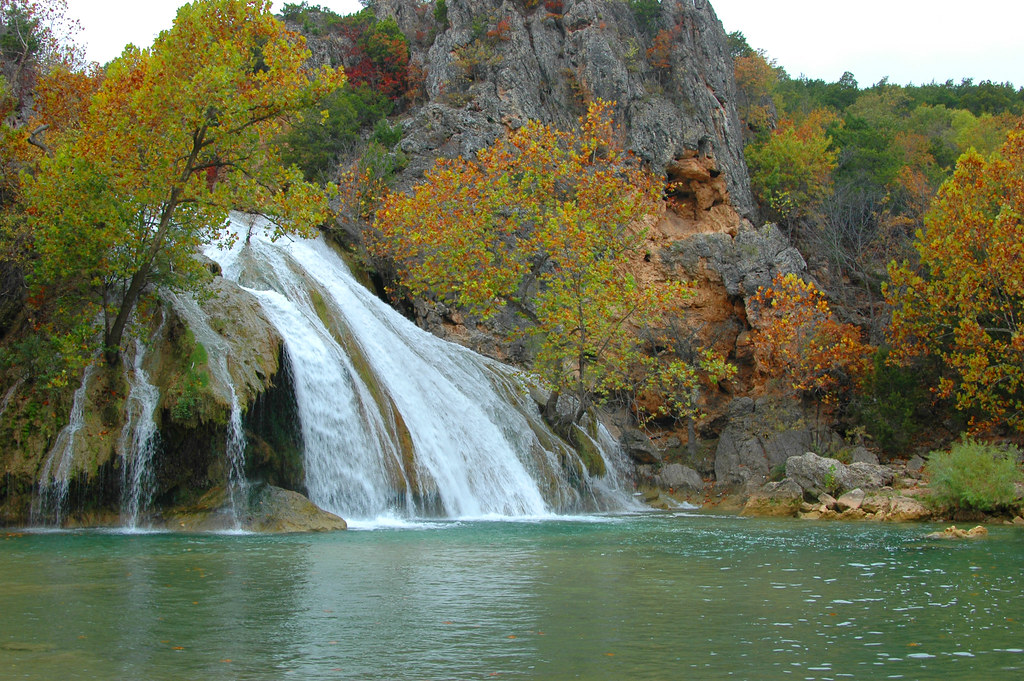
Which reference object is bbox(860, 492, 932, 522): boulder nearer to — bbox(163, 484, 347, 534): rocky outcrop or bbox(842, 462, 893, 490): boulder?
bbox(842, 462, 893, 490): boulder

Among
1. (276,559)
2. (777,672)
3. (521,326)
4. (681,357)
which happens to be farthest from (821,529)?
(521,326)

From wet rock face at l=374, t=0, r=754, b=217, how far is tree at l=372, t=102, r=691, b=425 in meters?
7.80

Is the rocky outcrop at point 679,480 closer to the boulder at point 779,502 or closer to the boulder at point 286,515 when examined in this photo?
the boulder at point 779,502

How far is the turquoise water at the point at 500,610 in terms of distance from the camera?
570cm

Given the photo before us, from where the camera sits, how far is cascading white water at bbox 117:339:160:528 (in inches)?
632

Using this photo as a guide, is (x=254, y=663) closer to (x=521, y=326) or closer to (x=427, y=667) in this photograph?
(x=427, y=667)

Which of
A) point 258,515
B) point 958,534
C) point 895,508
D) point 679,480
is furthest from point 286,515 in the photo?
point 679,480

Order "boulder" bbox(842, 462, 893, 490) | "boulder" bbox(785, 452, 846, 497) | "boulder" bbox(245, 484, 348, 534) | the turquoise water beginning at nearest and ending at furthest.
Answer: the turquoise water, "boulder" bbox(245, 484, 348, 534), "boulder" bbox(785, 452, 846, 497), "boulder" bbox(842, 462, 893, 490)

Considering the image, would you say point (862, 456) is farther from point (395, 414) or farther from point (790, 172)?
point (790, 172)

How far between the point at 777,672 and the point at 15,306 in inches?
736

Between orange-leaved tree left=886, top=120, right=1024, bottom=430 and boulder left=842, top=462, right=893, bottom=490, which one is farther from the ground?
orange-leaved tree left=886, top=120, right=1024, bottom=430

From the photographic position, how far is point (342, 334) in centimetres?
2145

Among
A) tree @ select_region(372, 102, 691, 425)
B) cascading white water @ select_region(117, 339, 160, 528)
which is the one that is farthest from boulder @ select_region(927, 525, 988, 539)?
cascading white water @ select_region(117, 339, 160, 528)

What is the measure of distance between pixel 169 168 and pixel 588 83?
2691cm
